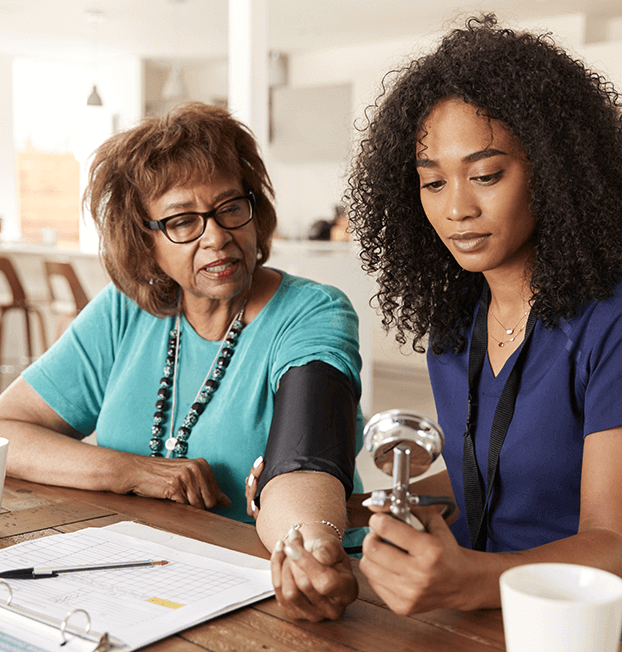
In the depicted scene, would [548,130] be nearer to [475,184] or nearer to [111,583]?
[475,184]

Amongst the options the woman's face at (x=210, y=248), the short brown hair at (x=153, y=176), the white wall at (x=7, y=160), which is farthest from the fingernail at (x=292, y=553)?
the white wall at (x=7, y=160)

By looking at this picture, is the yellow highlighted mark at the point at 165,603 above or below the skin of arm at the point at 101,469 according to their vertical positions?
above

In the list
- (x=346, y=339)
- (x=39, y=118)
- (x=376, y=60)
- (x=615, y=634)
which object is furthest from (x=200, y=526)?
(x=39, y=118)

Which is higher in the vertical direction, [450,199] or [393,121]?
[393,121]

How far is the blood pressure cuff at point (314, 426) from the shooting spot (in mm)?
1241

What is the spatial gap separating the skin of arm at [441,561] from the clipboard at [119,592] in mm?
202

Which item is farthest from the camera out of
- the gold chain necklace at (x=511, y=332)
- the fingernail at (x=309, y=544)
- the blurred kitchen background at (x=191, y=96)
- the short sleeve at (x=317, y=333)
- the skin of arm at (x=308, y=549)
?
the blurred kitchen background at (x=191, y=96)

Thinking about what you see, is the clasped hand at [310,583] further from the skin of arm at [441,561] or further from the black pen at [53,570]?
the black pen at [53,570]

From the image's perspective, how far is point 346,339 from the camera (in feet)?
4.88

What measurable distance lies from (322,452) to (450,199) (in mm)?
439

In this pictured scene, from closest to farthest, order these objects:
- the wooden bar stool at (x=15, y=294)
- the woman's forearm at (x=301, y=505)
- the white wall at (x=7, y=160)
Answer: the woman's forearm at (x=301, y=505)
the wooden bar stool at (x=15, y=294)
the white wall at (x=7, y=160)

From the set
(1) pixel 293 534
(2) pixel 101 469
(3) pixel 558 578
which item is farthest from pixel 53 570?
(3) pixel 558 578

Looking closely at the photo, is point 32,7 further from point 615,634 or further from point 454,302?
point 615,634

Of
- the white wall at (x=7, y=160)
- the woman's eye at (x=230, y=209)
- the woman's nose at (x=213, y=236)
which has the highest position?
the white wall at (x=7, y=160)
